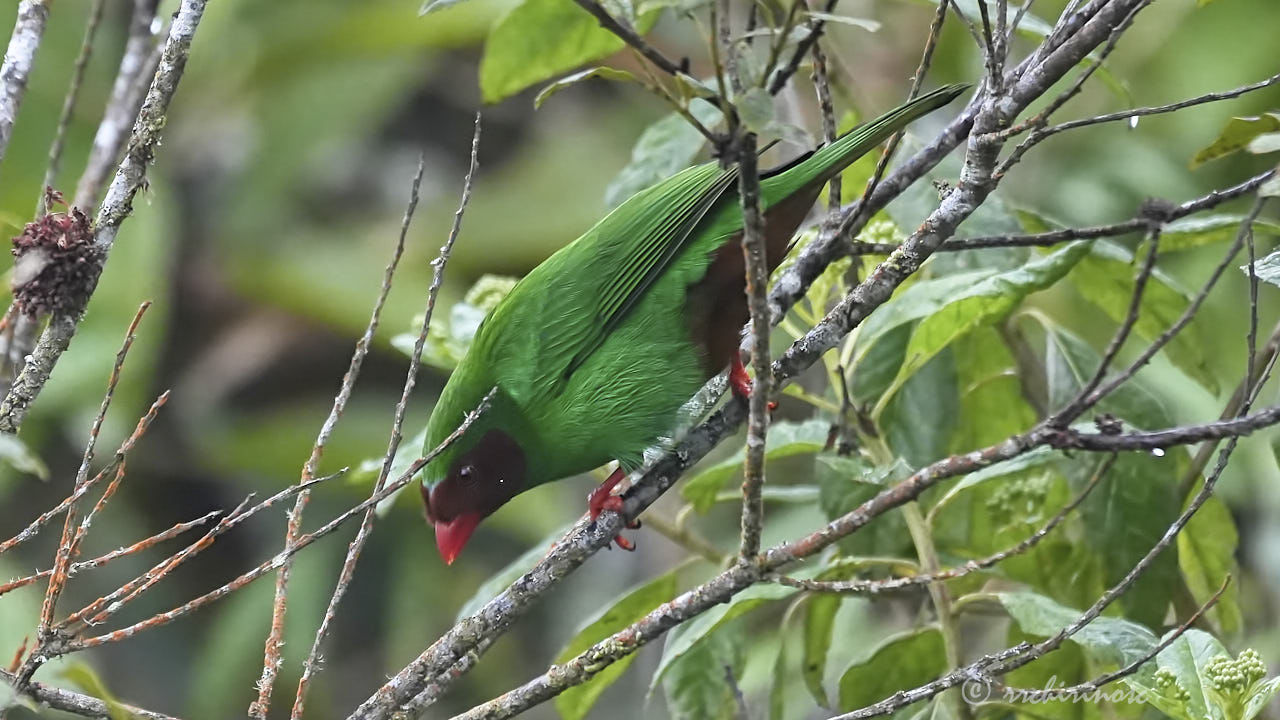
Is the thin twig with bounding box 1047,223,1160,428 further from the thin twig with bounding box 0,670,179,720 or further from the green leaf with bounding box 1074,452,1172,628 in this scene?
the thin twig with bounding box 0,670,179,720

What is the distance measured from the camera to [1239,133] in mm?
2389

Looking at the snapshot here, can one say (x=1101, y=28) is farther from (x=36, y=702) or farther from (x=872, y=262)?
(x=36, y=702)

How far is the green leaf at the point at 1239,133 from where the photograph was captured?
7.71ft

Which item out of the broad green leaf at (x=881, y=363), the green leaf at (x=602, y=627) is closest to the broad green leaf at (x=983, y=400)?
the broad green leaf at (x=881, y=363)

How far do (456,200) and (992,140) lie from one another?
568 cm

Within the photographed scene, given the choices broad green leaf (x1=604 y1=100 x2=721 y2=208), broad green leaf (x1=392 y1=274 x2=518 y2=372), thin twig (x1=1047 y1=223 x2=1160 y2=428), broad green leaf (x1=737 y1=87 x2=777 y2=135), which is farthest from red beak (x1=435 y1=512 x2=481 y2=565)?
broad green leaf (x1=737 y1=87 x2=777 y2=135)

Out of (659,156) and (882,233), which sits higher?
(659,156)

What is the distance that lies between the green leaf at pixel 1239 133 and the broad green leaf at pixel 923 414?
2.88 feet

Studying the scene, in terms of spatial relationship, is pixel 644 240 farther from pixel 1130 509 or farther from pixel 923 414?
pixel 1130 509

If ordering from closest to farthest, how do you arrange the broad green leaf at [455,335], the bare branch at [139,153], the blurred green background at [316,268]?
1. the bare branch at [139,153]
2. the broad green leaf at [455,335]
3. the blurred green background at [316,268]

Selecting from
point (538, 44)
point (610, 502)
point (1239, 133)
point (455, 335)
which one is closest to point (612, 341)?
point (455, 335)

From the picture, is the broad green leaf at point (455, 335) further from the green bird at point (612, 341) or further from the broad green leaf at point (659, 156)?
the broad green leaf at point (659, 156)

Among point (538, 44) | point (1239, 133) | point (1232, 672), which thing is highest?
point (538, 44)

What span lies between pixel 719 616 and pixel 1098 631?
788mm
